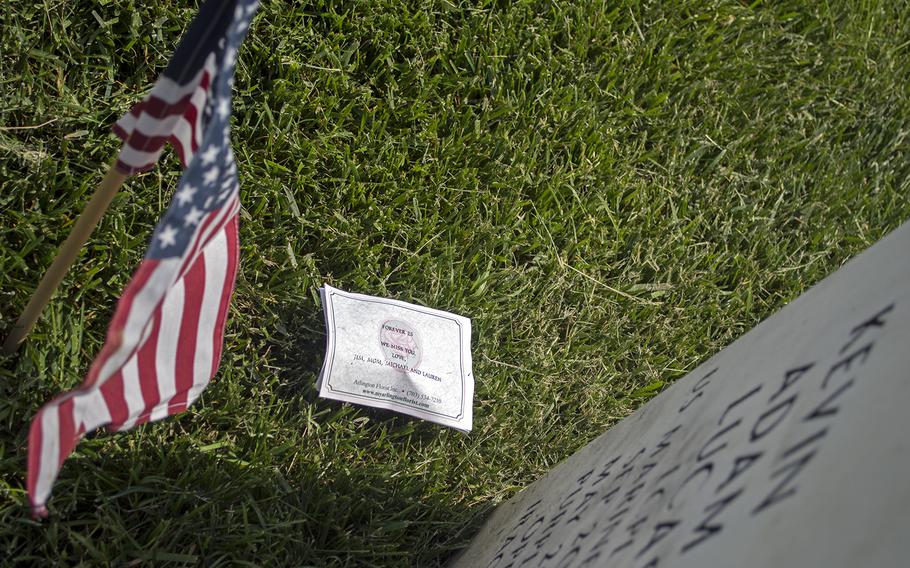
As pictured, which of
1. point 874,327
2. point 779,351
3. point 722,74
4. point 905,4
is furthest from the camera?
point 905,4

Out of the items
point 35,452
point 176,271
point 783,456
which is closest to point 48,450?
point 35,452

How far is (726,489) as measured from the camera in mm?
1042

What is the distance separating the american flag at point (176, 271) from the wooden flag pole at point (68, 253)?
0.07 m

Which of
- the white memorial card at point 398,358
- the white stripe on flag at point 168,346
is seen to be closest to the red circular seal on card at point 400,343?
the white memorial card at point 398,358

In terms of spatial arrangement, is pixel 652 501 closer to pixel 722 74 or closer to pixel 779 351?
pixel 779 351

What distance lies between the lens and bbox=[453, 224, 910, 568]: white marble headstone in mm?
833

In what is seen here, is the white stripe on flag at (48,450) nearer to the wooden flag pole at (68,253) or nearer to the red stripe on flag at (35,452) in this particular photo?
the red stripe on flag at (35,452)

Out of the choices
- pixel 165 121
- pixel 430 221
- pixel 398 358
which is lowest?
pixel 398 358

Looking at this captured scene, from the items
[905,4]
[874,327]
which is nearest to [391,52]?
[874,327]

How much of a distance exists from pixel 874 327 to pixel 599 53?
2.13m

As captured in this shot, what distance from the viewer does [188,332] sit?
1.48 metres

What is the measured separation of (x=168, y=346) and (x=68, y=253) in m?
0.32

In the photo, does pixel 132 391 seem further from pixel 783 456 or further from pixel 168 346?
pixel 783 456

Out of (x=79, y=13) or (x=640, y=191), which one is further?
(x=640, y=191)
